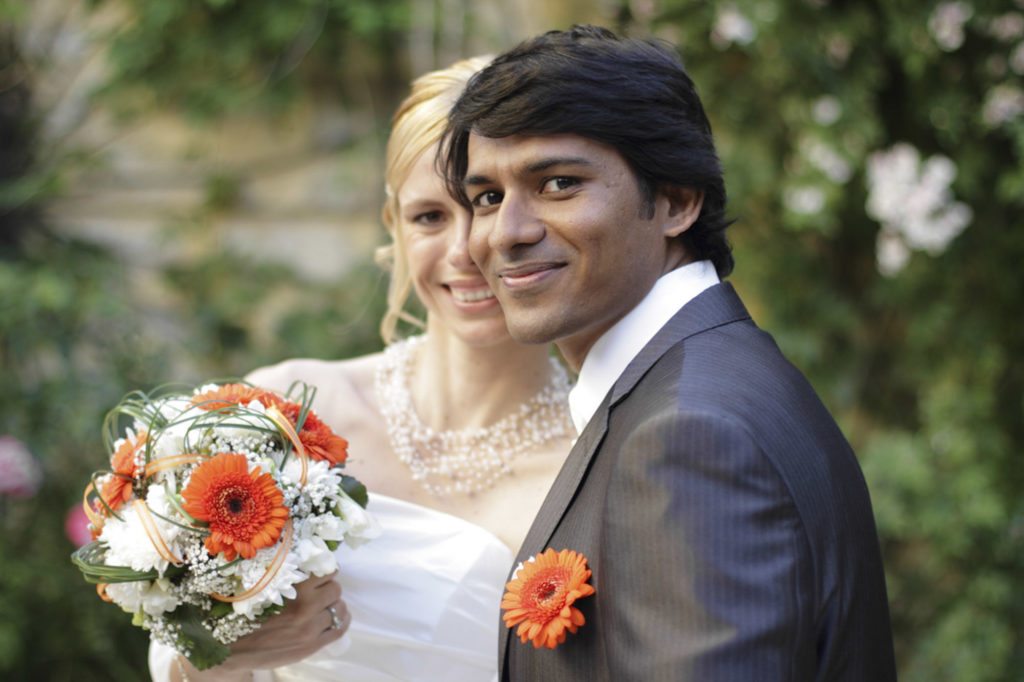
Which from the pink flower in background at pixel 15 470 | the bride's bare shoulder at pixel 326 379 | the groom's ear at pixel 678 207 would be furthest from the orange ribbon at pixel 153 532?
the pink flower in background at pixel 15 470

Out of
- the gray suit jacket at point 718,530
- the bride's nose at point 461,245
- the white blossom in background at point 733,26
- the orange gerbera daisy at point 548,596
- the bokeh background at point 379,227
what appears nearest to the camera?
the gray suit jacket at point 718,530

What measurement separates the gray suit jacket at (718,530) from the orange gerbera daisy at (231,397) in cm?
72

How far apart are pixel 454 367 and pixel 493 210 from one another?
1.09m

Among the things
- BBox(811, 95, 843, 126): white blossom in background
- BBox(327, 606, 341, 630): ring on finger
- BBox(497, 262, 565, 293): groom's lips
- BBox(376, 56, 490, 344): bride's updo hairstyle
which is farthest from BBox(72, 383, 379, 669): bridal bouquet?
BBox(811, 95, 843, 126): white blossom in background

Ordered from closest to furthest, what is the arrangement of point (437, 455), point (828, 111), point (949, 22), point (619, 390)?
point (619, 390)
point (437, 455)
point (949, 22)
point (828, 111)

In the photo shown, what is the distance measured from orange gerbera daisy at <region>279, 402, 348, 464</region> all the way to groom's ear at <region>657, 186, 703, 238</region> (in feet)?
2.67

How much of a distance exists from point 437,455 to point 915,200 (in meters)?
2.38

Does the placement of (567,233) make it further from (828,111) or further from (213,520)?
(828,111)

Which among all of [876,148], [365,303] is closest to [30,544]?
[365,303]

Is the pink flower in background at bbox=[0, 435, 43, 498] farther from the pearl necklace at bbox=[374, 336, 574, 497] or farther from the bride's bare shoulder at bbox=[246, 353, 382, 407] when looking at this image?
the pearl necklace at bbox=[374, 336, 574, 497]

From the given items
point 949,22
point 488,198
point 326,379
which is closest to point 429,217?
point 326,379

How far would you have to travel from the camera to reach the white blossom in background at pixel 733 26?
4.14m

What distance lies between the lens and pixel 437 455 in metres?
2.77

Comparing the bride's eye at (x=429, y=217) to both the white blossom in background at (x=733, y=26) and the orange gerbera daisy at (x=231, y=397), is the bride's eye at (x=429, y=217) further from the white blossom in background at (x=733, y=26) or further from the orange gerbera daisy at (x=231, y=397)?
the white blossom in background at (x=733, y=26)
